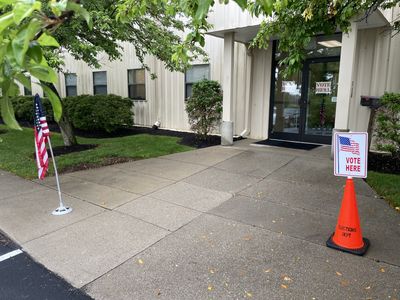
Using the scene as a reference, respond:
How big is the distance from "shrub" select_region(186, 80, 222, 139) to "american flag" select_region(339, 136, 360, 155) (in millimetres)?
6734

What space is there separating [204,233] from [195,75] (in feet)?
29.2

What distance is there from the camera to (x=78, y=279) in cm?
321

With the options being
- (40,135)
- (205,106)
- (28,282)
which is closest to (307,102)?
(205,106)

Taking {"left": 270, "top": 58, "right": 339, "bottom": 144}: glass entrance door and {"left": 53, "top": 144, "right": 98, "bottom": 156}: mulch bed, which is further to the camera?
{"left": 270, "top": 58, "right": 339, "bottom": 144}: glass entrance door

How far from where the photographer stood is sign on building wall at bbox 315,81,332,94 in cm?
927

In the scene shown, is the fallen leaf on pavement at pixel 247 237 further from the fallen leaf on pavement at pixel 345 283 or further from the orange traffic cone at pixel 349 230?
the fallen leaf on pavement at pixel 345 283

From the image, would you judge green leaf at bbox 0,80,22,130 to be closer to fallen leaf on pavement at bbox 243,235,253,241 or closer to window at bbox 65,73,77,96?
fallen leaf on pavement at bbox 243,235,253,241

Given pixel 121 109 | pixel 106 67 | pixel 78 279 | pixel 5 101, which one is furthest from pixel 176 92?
pixel 5 101

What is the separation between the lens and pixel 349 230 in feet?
12.0

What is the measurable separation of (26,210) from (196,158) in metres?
4.25

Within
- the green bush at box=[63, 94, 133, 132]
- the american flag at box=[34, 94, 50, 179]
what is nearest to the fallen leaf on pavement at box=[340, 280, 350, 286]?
the american flag at box=[34, 94, 50, 179]

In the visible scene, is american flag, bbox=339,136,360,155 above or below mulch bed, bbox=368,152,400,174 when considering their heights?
above

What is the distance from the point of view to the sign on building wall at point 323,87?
927 cm

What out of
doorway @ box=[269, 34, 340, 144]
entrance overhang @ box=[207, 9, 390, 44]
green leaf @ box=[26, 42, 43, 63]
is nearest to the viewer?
green leaf @ box=[26, 42, 43, 63]
